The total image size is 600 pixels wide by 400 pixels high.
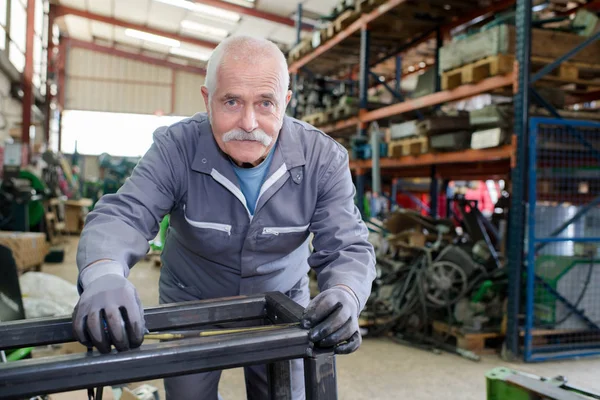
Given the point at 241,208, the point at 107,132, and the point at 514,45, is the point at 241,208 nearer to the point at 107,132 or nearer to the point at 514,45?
the point at 514,45

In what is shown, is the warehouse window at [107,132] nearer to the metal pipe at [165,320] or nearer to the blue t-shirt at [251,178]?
the blue t-shirt at [251,178]

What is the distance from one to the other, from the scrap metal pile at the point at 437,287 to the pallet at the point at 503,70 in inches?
64.7

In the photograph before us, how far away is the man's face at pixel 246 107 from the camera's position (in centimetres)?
170

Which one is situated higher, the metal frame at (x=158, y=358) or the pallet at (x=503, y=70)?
the pallet at (x=503, y=70)

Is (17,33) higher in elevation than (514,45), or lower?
higher

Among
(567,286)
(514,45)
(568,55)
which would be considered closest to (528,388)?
(567,286)

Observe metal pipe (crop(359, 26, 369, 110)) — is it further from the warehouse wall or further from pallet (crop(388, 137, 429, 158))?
the warehouse wall

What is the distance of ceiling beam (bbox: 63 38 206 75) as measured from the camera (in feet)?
69.4

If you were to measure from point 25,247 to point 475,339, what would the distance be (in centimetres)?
546

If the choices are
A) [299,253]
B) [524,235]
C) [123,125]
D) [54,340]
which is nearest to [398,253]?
[524,235]

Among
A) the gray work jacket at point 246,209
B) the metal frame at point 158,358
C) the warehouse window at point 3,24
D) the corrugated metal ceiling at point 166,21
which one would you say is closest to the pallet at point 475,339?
the gray work jacket at point 246,209

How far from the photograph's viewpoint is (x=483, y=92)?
15.7 feet

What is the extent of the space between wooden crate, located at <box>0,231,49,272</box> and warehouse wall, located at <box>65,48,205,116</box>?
14.9 m

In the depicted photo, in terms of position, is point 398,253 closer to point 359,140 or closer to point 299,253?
point 359,140
